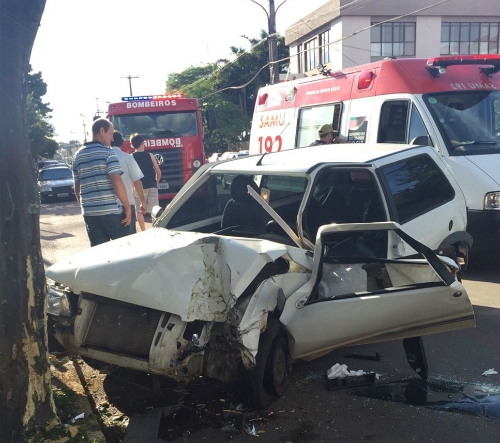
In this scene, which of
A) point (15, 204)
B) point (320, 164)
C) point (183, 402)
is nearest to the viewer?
point (15, 204)

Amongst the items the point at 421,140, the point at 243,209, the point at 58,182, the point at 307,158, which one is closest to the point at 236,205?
the point at 243,209

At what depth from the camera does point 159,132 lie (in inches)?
592

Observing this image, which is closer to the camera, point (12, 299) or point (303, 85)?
point (12, 299)

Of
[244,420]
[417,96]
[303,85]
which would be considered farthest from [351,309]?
[303,85]

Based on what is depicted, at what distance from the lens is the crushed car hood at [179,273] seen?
3588mm

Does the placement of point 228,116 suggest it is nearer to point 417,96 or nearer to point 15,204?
point 417,96

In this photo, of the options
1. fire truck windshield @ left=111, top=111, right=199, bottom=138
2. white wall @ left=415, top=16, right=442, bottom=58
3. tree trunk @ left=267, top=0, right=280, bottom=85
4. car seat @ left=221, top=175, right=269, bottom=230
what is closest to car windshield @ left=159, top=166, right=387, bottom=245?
car seat @ left=221, top=175, right=269, bottom=230

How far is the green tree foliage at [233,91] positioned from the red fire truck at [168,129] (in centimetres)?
2949

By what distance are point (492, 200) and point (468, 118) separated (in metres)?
1.39

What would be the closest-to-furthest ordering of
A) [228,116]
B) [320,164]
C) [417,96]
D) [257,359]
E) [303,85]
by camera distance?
[257,359] → [320,164] → [417,96] → [303,85] → [228,116]

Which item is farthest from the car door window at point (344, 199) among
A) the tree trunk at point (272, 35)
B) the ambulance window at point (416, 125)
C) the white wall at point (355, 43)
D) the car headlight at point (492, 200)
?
the white wall at point (355, 43)

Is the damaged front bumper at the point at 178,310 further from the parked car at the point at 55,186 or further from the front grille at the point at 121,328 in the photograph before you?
the parked car at the point at 55,186

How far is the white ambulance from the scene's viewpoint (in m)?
6.95

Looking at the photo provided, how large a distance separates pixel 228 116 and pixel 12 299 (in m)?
43.6
